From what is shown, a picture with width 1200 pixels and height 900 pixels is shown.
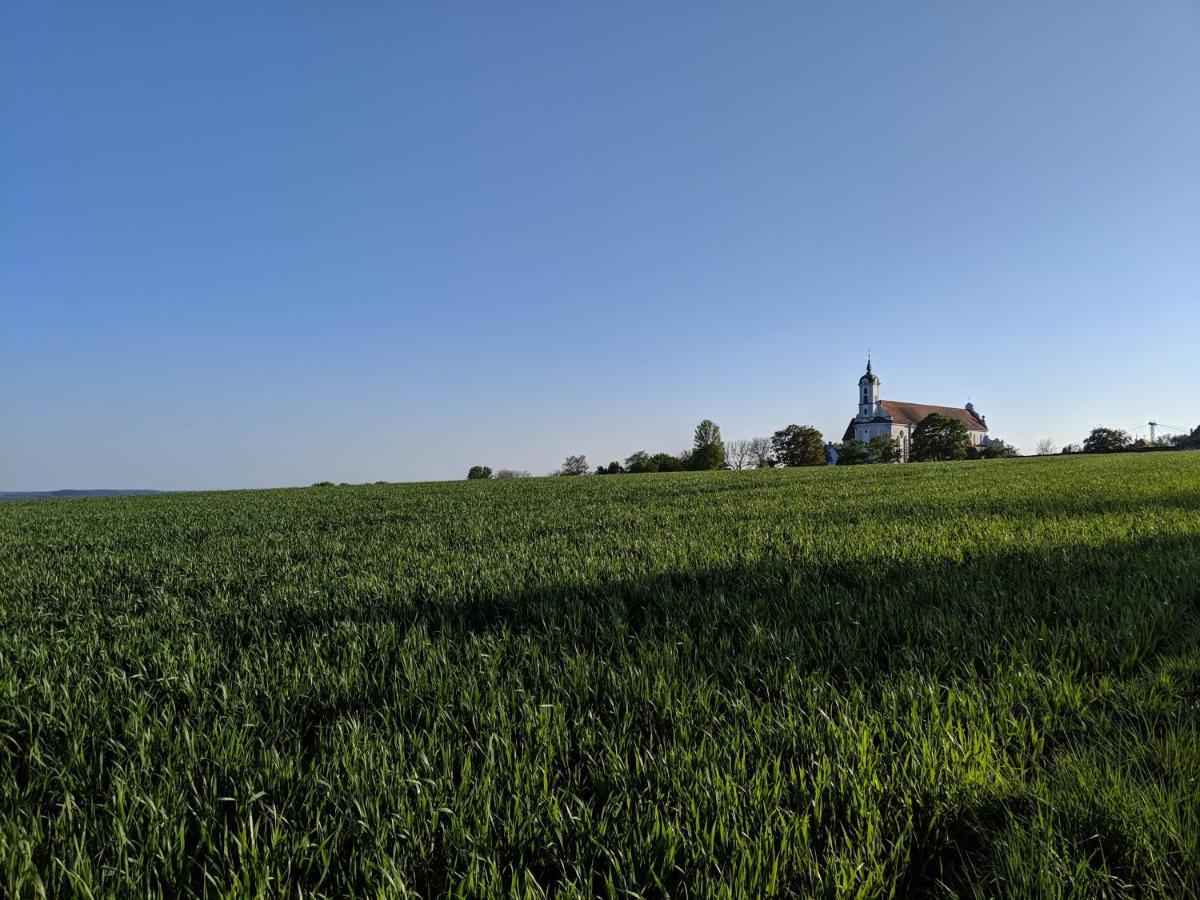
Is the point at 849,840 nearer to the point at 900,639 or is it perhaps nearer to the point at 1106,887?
the point at 1106,887

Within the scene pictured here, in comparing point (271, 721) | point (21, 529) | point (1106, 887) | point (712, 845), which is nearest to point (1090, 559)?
A: point (1106, 887)

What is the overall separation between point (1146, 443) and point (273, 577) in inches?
5033

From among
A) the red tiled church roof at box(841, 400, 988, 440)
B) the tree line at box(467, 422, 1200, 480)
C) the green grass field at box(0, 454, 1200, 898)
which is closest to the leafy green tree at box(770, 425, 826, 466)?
the tree line at box(467, 422, 1200, 480)

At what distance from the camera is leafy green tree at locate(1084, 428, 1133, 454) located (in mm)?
92688

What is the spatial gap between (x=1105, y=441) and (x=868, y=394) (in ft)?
160

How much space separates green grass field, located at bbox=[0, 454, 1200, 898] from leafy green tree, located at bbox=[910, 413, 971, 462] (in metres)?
Result: 103

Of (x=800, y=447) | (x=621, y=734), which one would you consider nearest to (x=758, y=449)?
(x=800, y=447)

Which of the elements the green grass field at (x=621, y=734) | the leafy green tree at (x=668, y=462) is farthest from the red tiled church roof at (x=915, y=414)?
the green grass field at (x=621, y=734)

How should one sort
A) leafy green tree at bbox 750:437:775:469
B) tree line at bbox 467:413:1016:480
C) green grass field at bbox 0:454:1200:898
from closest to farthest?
green grass field at bbox 0:454:1200:898, tree line at bbox 467:413:1016:480, leafy green tree at bbox 750:437:775:469

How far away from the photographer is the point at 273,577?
507 cm

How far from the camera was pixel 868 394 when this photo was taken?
13725cm

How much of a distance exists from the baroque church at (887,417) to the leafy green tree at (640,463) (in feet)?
222

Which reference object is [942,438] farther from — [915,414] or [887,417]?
[915,414]

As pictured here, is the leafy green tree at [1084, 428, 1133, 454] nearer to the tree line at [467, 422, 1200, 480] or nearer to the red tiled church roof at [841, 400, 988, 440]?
the tree line at [467, 422, 1200, 480]
